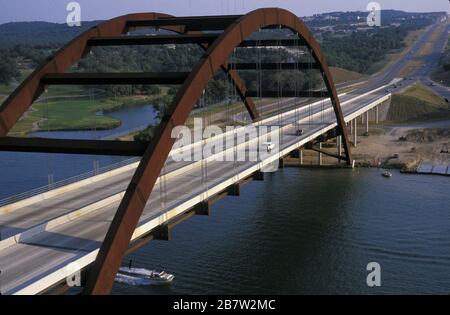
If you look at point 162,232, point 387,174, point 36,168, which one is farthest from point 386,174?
point 162,232

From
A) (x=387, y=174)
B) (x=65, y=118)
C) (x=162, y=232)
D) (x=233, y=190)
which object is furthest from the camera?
(x=65, y=118)

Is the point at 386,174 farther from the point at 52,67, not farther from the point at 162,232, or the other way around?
the point at 52,67

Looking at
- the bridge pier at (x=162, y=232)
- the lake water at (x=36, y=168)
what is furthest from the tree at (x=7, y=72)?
the bridge pier at (x=162, y=232)

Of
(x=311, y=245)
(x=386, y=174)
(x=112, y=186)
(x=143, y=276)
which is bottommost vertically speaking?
(x=311, y=245)

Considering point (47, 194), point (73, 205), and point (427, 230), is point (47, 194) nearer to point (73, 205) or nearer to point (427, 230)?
point (73, 205)

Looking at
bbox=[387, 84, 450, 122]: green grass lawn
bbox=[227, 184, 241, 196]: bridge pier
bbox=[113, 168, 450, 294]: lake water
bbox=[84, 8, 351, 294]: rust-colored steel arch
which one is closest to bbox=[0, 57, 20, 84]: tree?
bbox=[387, 84, 450, 122]: green grass lawn
